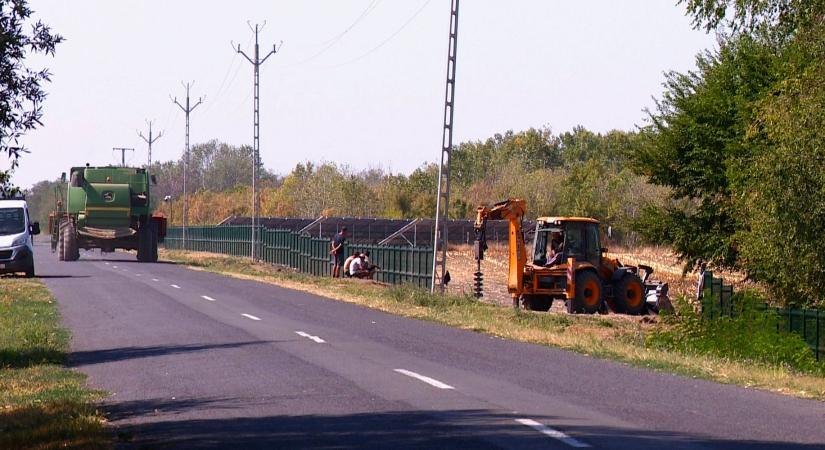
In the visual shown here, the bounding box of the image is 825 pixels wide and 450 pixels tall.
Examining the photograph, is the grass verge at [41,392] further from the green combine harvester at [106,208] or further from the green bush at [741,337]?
the green combine harvester at [106,208]

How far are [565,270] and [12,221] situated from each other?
19158mm

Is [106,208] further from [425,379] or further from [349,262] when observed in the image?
[425,379]

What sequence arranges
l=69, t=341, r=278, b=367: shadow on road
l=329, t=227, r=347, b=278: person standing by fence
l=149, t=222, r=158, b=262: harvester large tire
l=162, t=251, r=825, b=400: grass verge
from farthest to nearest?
l=149, t=222, r=158, b=262: harvester large tire
l=329, t=227, r=347, b=278: person standing by fence
l=69, t=341, r=278, b=367: shadow on road
l=162, t=251, r=825, b=400: grass verge

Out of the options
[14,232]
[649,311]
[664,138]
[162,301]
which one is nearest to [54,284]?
[14,232]

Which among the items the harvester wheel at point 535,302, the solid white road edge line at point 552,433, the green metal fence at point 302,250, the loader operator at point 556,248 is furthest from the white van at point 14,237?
the solid white road edge line at point 552,433

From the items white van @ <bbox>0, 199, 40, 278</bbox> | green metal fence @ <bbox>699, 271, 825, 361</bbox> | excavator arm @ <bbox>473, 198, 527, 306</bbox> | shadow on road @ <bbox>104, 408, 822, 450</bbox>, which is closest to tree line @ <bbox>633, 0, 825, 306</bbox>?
green metal fence @ <bbox>699, 271, 825, 361</bbox>

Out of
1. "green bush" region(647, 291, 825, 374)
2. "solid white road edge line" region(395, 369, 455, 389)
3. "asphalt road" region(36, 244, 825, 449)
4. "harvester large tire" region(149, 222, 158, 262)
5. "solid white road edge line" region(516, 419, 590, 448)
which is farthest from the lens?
"harvester large tire" region(149, 222, 158, 262)

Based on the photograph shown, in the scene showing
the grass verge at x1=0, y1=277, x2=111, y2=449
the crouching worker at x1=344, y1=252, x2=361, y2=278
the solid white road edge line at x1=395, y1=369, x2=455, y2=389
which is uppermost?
the crouching worker at x1=344, y1=252, x2=361, y2=278

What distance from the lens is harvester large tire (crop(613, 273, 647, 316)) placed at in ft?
111

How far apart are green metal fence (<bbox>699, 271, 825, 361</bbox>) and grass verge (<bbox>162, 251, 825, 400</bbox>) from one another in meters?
1.26

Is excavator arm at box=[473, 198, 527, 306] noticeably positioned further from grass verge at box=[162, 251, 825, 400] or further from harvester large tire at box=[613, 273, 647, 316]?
harvester large tire at box=[613, 273, 647, 316]

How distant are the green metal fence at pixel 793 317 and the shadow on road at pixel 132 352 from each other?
10484 millimetres

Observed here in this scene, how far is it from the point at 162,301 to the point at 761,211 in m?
14.8

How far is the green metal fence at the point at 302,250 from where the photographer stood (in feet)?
142
